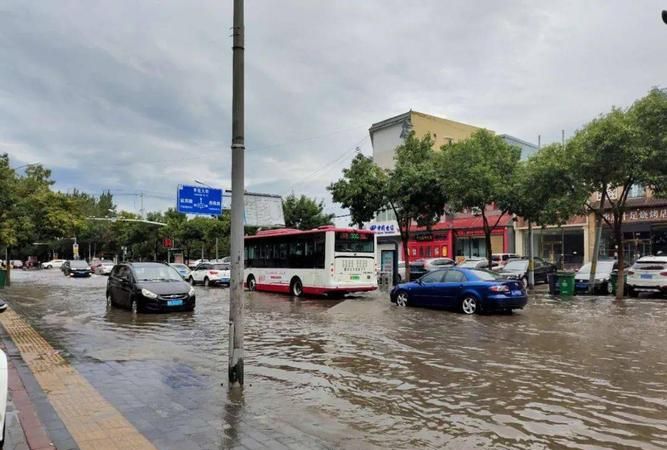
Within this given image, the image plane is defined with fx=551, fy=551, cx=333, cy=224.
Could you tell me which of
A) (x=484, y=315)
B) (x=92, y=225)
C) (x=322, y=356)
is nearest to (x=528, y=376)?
(x=322, y=356)

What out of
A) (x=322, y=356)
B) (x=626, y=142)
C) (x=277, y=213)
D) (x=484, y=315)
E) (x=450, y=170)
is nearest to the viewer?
(x=322, y=356)

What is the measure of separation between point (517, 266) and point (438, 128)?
27.6 metres

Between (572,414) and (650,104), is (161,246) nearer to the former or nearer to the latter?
(650,104)

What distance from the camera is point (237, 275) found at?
7.06 metres

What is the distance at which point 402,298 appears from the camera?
18.2 meters

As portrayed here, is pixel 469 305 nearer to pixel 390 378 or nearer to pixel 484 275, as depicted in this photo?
pixel 484 275

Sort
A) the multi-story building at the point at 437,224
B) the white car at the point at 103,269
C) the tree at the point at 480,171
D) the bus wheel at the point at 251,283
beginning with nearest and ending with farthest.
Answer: the tree at the point at 480,171 < the bus wheel at the point at 251,283 < the multi-story building at the point at 437,224 < the white car at the point at 103,269

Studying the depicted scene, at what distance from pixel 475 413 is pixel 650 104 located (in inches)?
640

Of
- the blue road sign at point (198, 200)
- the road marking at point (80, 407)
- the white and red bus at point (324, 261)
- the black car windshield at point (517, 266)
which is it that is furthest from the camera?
the blue road sign at point (198, 200)

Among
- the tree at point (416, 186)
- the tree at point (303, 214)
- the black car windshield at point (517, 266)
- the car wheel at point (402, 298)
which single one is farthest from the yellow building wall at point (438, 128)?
the car wheel at point (402, 298)

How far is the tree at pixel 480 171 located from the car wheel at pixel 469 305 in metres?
9.18

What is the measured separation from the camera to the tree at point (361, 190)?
28344mm

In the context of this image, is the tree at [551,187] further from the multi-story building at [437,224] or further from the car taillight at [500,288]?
the multi-story building at [437,224]

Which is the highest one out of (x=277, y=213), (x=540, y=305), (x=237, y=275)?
(x=277, y=213)
